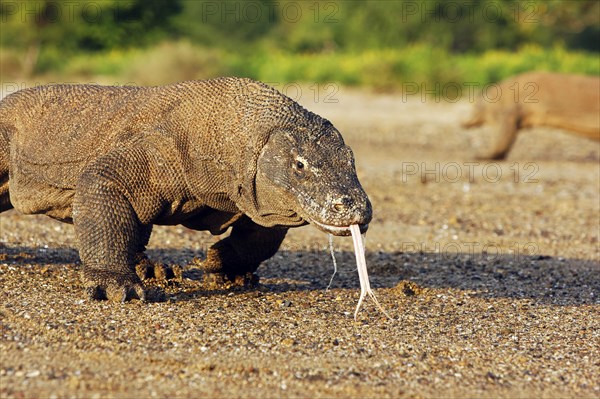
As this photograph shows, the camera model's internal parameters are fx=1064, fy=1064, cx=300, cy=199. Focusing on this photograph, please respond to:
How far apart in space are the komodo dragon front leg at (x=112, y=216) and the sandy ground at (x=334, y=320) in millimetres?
159

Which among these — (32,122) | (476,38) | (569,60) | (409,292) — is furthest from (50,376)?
(476,38)

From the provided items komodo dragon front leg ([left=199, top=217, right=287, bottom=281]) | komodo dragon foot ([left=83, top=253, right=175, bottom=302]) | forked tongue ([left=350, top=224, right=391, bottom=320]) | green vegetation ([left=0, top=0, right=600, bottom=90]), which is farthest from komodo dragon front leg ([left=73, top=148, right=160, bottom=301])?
green vegetation ([left=0, top=0, right=600, bottom=90])

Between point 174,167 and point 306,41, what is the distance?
56628mm

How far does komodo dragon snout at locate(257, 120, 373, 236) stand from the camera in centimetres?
576

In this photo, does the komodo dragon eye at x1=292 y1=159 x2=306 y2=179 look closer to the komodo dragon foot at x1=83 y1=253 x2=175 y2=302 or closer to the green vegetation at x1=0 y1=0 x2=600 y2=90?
the komodo dragon foot at x1=83 y1=253 x2=175 y2=302

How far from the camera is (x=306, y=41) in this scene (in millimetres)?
62312

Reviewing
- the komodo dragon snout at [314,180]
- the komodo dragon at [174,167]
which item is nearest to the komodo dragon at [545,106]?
the komodo dragon at [174,167]

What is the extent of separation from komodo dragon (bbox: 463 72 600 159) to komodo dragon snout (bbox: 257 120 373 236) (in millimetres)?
12207

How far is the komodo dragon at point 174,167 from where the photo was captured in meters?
6.02

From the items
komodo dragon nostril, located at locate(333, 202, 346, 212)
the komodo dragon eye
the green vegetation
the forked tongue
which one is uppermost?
the komodo dragon eye

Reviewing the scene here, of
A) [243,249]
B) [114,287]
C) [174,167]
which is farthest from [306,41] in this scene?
[114,287]

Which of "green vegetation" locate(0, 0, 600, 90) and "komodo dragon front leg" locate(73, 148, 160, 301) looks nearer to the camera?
"komodo dragon front leg" locate(73, 148, 160, 301)

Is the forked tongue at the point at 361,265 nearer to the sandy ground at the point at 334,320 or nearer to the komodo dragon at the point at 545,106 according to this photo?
the sandy ground at the point at 334,320

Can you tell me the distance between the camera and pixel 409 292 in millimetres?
7594
